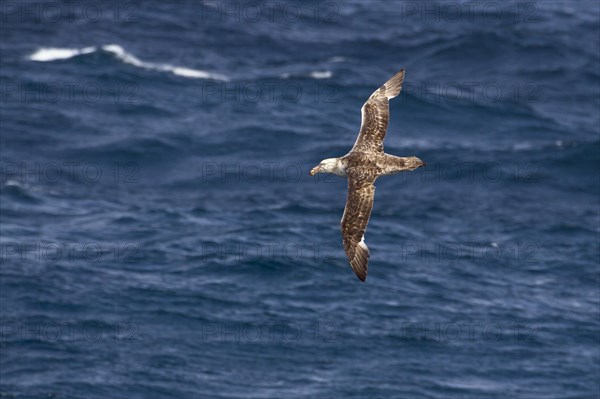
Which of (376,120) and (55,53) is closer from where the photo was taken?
Result: (376,120)

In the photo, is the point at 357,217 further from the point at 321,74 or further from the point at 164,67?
the point at 164,67

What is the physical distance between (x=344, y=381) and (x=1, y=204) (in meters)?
21.5

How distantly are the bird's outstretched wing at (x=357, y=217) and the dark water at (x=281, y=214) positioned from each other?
2914cm

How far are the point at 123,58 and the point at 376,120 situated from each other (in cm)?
5286

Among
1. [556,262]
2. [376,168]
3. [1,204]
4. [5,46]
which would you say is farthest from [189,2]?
[376,168]

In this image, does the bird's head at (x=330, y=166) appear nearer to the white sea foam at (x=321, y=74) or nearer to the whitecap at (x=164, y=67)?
the white sea foam at (x=321, y=74)

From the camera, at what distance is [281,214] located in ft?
223

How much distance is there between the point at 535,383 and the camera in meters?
60.6

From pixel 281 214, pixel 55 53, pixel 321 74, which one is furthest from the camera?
pixel 55 53

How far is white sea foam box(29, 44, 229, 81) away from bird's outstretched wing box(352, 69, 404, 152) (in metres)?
49.1

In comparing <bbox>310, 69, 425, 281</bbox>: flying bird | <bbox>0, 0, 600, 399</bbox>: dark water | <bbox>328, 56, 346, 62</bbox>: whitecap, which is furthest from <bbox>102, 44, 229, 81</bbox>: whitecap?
<bbox>310, 69, 425, 281</bbox>: flying bird

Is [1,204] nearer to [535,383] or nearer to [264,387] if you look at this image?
[264,387]

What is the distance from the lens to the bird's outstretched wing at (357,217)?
30.2 meters

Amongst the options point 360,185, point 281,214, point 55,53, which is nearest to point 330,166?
point 360,185
